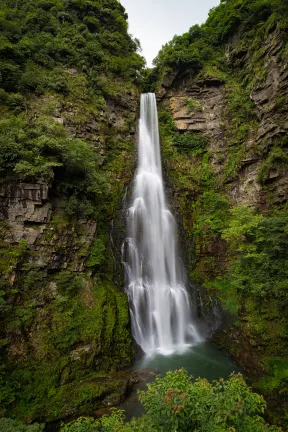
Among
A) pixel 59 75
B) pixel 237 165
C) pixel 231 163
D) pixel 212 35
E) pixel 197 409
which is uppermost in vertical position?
pixel 212 35

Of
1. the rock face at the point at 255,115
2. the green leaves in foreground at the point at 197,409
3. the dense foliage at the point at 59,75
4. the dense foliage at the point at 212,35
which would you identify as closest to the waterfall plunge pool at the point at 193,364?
the green leaves in foreground at the point at 197,409

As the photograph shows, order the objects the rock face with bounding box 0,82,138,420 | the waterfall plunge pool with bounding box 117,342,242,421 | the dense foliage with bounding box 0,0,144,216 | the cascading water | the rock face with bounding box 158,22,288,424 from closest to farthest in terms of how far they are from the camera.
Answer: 1. the rock face with bounding box 0,82,138,420
2. the waterfall plunge pool with bounding box 117,342,242,421
3. the rock face with bounding box 158,22,288,424
4. the dense foliage with bounding box 0,0,144,216
5. the cascading water

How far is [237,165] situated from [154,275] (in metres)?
9.85

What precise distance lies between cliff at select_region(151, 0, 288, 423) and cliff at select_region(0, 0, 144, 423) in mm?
5246

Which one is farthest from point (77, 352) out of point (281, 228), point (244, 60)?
point (244, 60)

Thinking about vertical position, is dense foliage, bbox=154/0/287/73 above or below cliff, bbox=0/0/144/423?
above

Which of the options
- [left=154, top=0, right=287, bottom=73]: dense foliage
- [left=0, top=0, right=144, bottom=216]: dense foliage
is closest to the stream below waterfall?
[left=0, top=0, right=144, bottom=216]: dense foliage

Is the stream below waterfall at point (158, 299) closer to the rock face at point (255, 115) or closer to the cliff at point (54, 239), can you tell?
the cliff at point (54, 239)

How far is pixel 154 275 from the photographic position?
1395 cm

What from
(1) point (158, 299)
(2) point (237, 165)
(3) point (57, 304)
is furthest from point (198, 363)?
(2) point (237, 165)

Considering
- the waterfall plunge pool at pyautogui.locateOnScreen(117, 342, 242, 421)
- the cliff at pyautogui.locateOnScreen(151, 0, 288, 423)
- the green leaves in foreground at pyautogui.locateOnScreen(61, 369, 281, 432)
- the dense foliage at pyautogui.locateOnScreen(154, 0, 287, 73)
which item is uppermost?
the dense foliage at pyautogui.locateOnScreen(154, 0, 287, 73)

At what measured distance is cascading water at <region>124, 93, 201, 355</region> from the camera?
Answer: 472 inches

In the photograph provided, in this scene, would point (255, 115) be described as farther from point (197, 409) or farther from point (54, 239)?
point (197, 409)

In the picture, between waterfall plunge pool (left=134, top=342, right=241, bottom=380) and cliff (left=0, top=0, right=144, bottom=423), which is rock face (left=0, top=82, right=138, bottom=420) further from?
waterfall plunge pool (left=134, top=342, right=241, bottom=380)
